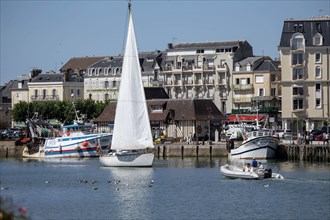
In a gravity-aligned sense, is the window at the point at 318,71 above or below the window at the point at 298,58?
below

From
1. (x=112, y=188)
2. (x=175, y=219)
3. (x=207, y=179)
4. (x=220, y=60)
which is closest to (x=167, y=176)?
(x=207, y=179)

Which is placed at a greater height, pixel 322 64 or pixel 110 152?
pixel 322 64

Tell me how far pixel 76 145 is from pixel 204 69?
48362mm

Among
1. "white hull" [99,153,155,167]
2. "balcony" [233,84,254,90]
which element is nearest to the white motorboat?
"white hull" [99,153,155,167]

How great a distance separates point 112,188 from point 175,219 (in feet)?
60.7

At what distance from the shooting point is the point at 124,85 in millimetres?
90062

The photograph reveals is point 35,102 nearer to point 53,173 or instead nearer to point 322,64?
point 322,64

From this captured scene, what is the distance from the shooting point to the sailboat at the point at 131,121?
8875 centimetres

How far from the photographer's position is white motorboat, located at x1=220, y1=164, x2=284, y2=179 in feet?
242

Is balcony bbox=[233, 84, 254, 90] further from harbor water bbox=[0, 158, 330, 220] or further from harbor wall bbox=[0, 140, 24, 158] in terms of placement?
harbor water bbox=[0, 158, 330, 220]

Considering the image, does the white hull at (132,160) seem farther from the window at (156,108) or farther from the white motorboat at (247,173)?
the window at (156,108)

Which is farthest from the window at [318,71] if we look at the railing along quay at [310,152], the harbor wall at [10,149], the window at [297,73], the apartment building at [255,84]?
the harbor wall at [10,149]

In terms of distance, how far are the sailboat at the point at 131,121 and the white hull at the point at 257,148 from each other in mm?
13652

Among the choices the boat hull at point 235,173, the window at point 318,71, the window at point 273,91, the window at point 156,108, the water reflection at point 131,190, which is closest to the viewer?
the water reflection at point 131,190
